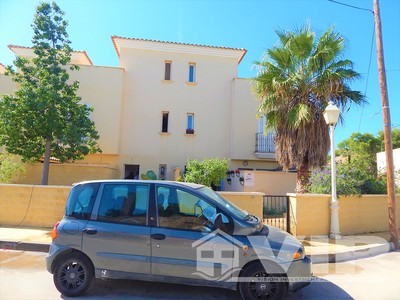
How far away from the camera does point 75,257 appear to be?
4.50m

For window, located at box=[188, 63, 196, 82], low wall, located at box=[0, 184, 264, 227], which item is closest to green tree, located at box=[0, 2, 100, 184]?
low wall, located at box=[0, 184, 264, 227]

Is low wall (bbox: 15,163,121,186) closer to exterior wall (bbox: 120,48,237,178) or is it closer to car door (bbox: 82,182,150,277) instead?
exterior wall (bbox: 120,48,237,178)

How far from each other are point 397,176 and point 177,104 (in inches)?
444

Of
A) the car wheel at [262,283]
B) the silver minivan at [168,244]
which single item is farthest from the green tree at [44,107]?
the car wheel at [262,283]

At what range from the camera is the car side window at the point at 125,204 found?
4.48m

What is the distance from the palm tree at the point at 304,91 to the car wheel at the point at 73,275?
306 inches

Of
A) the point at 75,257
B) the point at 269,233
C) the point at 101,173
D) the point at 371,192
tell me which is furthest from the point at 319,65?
the point at 101,173

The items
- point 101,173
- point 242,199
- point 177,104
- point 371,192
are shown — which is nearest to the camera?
point 242,199

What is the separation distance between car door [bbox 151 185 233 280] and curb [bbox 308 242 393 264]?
343cm

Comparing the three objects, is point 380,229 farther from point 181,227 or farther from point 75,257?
point 75,257

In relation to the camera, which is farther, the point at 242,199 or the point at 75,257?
the point at 242,199

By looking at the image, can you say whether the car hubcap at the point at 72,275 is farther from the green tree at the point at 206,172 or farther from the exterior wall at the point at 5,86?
the exterior wall at the point at 5,86

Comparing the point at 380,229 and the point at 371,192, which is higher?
the point at 371,192

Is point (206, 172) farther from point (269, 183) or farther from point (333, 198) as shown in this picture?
point (333, 198)
